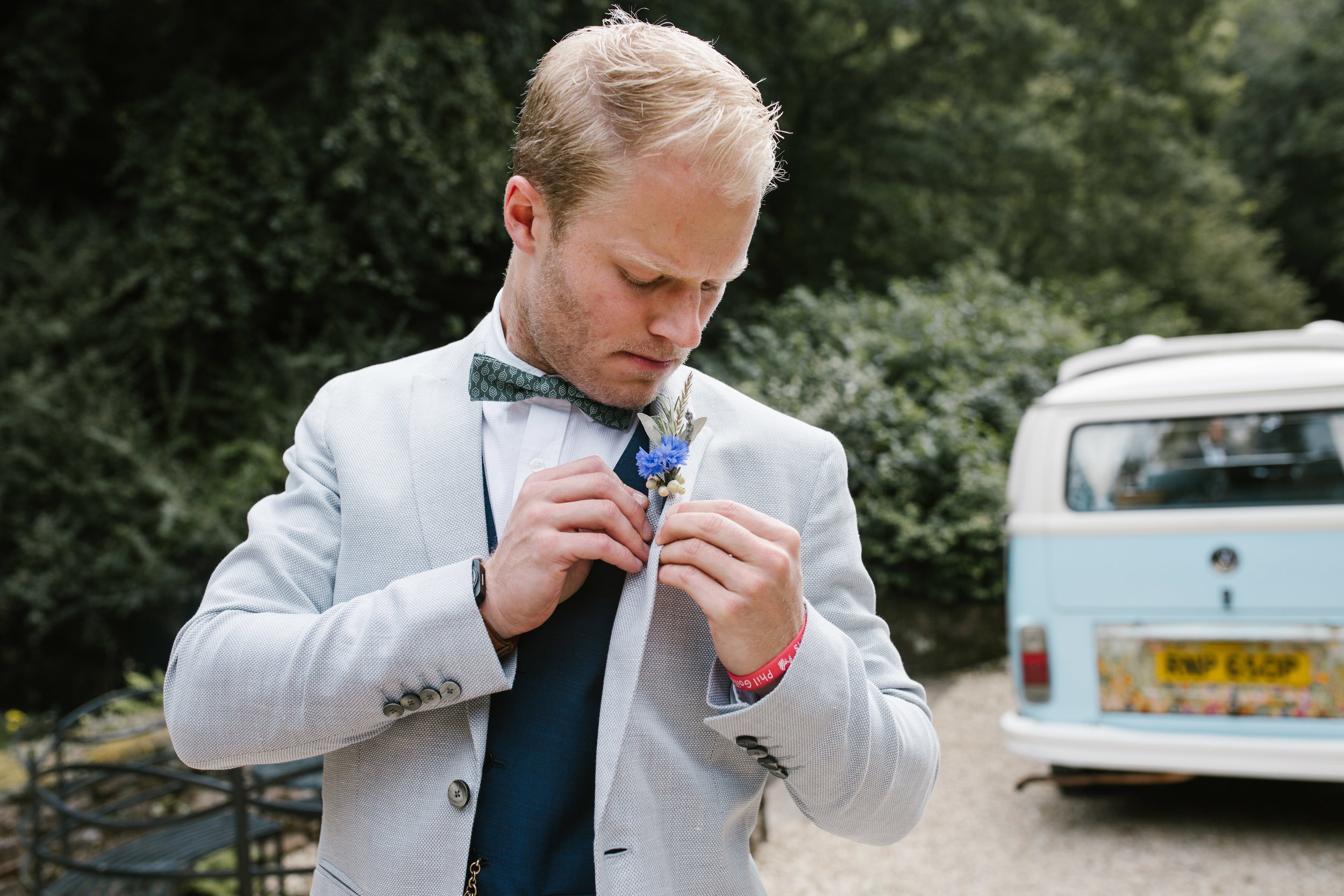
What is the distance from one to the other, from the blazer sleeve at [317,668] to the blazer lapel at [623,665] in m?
0.13

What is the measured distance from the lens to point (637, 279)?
123 centimetres

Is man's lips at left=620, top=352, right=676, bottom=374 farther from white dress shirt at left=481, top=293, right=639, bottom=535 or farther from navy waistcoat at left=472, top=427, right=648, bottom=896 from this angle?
navy waistcoat at left=472, top=427, right=648, bottom=896

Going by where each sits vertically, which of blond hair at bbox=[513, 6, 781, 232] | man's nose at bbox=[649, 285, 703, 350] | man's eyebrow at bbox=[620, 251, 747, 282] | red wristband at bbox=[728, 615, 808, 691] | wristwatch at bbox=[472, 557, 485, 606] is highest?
blond hair at bbox=[513, 6, 781, 232]

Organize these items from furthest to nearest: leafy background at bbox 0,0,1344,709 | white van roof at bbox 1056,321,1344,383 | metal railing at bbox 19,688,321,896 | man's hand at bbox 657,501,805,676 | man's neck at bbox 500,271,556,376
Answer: leafy background at bbox 0,0,1344,709 → white van roof at bbox 1056,321,1344,383 → metal railing at bbox 19,688,321,896 → man's neck at bbox 500,271,556,376 → man's hand at bbox 657,501,805,676

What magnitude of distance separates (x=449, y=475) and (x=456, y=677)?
295 mm

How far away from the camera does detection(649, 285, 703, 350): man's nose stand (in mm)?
1259

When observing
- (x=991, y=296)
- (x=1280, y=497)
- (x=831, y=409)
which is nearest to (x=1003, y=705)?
(x=831, y=409)

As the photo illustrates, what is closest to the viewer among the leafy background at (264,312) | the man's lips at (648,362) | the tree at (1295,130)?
the man's lips at (648,362)

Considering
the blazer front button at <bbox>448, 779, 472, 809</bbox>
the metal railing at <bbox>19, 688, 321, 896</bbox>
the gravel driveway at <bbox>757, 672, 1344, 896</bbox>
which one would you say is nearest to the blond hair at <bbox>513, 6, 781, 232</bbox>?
the blazer front button at <bbox>448, 779, 472, 809</bbox>

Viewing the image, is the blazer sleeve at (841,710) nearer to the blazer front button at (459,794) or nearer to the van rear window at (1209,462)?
the blazer front button at (459,794)

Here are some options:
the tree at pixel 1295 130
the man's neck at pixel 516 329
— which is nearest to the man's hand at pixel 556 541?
the man's neck at pixel 516 329

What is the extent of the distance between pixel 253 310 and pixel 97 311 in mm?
1113

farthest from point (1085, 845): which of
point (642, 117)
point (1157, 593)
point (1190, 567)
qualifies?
point (642, 117)

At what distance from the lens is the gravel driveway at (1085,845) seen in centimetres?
416
